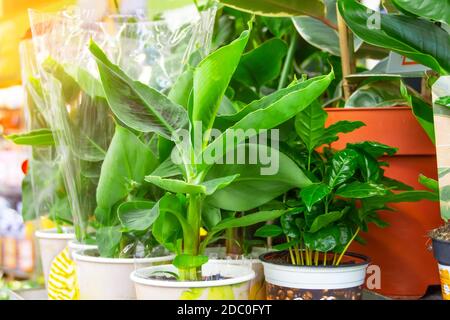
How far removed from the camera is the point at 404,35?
83 cm

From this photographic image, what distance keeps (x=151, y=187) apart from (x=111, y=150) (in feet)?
0.29

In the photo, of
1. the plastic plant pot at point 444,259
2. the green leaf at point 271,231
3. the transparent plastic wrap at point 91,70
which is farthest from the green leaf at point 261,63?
the plastic plant pot at point 444,259

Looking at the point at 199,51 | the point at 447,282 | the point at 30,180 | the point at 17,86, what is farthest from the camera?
the point at 17,86

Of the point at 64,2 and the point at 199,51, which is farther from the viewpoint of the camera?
the point at 64,2

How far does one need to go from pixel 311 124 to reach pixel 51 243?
624 millimetres

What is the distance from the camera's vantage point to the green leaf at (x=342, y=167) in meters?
0.73

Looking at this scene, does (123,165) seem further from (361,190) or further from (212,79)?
(361,190)

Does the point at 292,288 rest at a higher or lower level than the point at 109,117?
lower

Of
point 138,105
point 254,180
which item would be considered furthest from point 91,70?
point 254,180

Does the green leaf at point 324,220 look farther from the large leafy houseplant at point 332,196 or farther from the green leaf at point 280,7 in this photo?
the green leaf at point 280,7

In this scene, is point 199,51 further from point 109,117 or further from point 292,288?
point 292,288

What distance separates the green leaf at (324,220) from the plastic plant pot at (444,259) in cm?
12

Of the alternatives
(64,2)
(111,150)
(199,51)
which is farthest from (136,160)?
(64,2)
